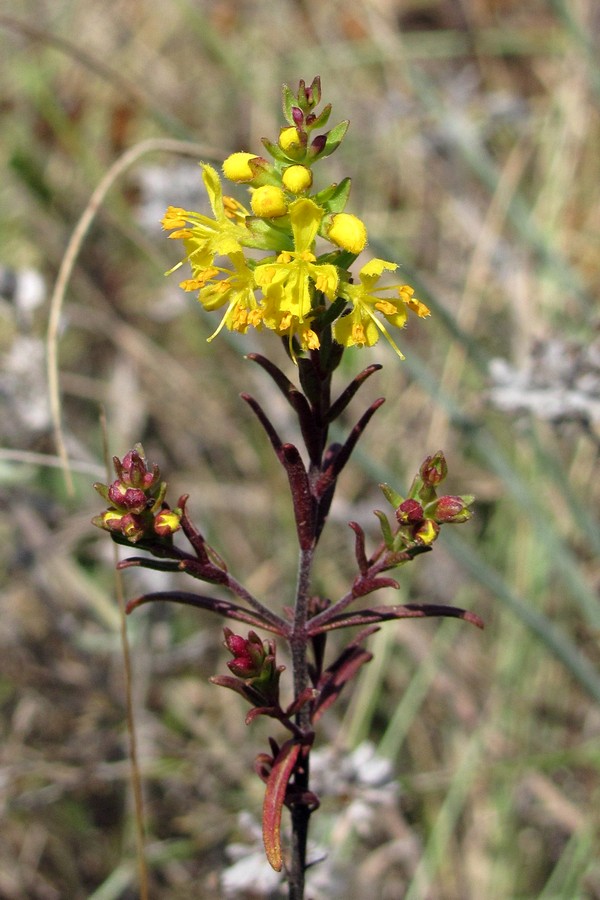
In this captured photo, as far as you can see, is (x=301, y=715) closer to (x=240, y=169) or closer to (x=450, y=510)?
(x=450, y=510)

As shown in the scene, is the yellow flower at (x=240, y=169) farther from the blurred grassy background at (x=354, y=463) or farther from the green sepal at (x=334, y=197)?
the blurred grassy background at (x=354, y=463)

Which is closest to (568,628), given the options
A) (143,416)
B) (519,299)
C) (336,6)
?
(519,299)

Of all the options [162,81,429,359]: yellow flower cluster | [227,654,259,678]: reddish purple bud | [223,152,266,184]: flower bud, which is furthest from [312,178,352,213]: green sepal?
[227,654,259,678]: reddish purple bud

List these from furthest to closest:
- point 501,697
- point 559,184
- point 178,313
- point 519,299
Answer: point 178,313 < point 559,184 < point 519,299 < point 501,697

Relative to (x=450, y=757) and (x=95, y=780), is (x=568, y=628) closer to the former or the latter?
(x=450, y=757)

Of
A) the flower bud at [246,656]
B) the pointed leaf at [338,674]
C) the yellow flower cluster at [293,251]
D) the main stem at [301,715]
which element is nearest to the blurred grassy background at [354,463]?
the main stem at [301,715]

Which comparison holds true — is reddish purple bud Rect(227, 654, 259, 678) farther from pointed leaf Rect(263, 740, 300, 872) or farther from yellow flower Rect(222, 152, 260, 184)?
yellow flower Rect(222, 152, 260, 184)

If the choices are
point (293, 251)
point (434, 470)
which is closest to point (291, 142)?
point (293, 251)
